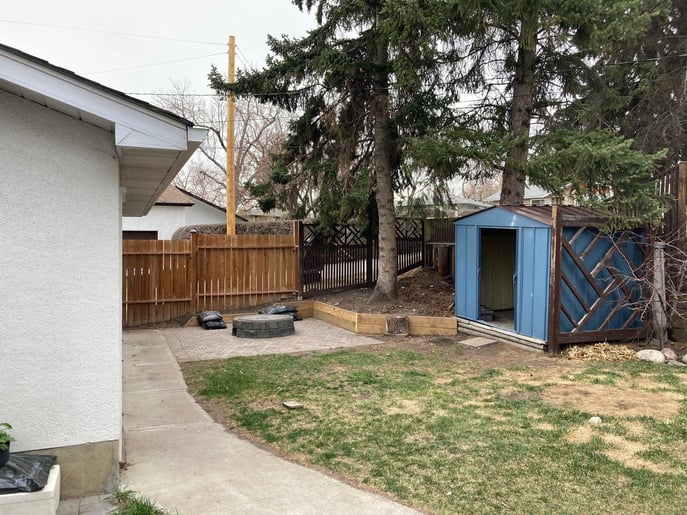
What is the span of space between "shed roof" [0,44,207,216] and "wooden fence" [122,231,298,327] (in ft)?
29.5

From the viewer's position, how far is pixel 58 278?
3.65 metres

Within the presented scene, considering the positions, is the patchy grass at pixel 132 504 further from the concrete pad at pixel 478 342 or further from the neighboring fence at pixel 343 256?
the neighboring fence at pixel 343 256

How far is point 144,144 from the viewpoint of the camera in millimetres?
3604

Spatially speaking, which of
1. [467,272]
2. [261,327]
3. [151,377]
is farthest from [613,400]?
[261,327]

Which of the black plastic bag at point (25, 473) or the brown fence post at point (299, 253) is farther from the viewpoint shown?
the brown fence post at point (299, 253)

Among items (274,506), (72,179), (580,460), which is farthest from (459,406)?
(72,179)

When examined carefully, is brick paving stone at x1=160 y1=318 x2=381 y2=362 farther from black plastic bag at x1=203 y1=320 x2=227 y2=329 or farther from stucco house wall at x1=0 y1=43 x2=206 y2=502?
stucco house wall at x1=0 y1=43 x2=206 y2=502

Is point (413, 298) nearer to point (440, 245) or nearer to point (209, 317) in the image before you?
point (440, 245)

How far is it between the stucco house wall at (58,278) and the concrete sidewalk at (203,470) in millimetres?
620

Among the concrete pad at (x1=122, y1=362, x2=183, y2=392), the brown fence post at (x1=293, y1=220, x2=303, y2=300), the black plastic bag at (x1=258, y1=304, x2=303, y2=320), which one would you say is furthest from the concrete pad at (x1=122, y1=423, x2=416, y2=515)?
the brown fence post at (x1=293, y1=220, x2=303, y2=300)

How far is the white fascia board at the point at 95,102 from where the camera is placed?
10.8 ft

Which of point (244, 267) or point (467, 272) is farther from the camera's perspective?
point (244, 267)

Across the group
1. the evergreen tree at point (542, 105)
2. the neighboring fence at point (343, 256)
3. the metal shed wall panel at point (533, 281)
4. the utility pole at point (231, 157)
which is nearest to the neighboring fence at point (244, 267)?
the neighboring fence at point (343, 256)

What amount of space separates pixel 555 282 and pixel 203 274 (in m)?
8.37
